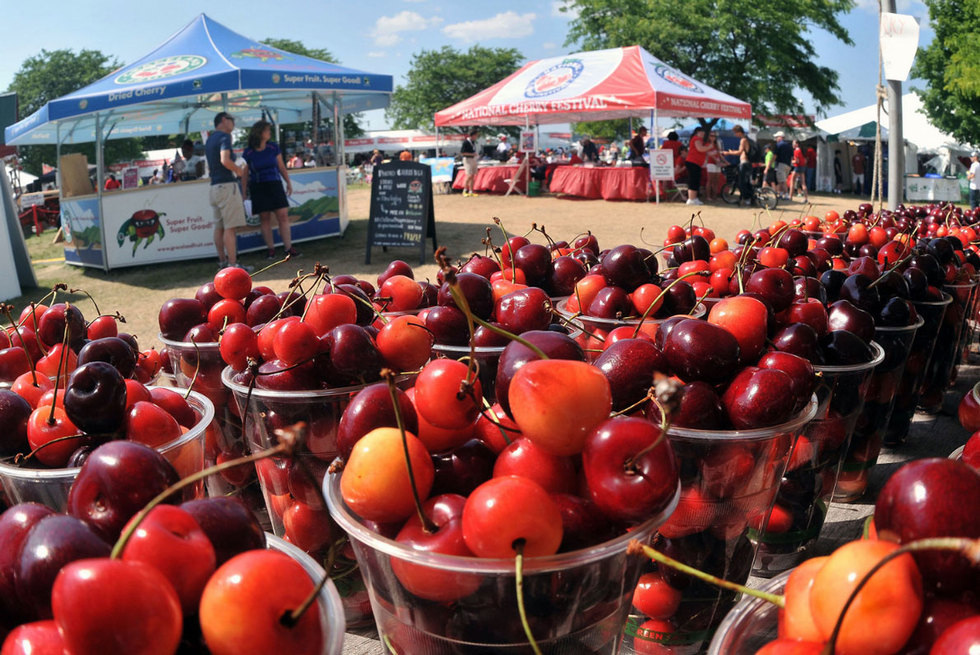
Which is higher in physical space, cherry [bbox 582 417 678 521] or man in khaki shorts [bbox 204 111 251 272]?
man in khaki shorts [bbox 204 111 251 272]

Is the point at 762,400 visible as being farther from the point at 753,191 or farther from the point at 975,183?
the point at 975,183

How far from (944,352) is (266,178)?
7.33m

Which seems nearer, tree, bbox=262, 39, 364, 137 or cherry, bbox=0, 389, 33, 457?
cherry, bbox=0, 389, 33, 457

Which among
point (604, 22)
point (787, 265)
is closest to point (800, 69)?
point (604, 22)

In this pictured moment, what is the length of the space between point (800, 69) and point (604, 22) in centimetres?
791

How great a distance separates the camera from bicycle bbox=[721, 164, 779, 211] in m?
16.4

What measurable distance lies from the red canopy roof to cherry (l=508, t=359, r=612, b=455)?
44.1 ft

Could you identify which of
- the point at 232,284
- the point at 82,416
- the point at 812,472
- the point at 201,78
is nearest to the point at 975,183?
the point at 201,78

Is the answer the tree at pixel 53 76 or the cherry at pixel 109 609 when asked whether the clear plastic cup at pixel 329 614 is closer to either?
the cherry at pixel 109 609

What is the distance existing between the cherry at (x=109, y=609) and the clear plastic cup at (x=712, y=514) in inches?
40.5

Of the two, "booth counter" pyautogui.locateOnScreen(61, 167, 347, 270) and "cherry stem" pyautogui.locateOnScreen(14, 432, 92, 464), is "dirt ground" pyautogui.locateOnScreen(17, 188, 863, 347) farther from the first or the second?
"cherry stem" pyautogui.locateOnScreen(14, 432, 92, 464)

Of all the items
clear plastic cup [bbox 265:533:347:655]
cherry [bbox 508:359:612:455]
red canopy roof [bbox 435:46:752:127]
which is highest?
red canopy roof [bbox 435:46:752:127]

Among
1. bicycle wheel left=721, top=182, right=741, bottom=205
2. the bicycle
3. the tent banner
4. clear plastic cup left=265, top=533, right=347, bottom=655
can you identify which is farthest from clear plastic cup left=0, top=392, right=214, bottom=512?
bicycle wheel left=721, top=182, right=741, bottom=205

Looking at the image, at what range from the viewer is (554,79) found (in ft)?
53.0
